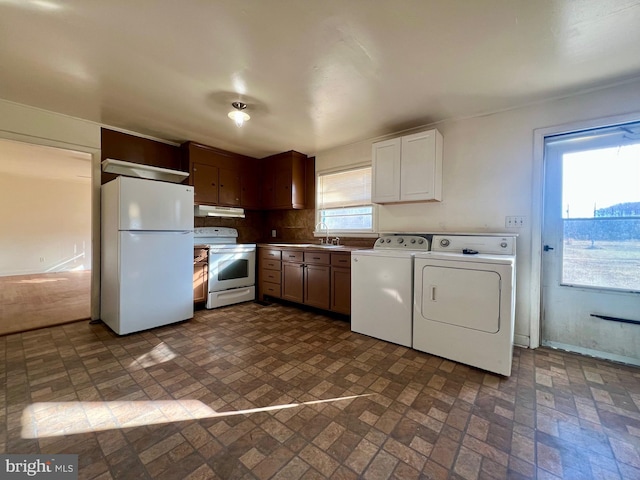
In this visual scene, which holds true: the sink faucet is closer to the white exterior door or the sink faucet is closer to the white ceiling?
the white ceiling

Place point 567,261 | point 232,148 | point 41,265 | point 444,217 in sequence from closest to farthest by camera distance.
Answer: point 567,261, point 444,217, point 232,148, point 41,265

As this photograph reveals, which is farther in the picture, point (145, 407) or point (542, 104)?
point (542, 104)

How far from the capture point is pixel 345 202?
12.9 ft

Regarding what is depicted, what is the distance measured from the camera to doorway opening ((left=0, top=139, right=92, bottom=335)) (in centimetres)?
435

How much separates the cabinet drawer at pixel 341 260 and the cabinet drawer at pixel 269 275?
3.35ft

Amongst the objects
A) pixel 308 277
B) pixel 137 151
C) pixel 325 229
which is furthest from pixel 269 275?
pixel 137 151

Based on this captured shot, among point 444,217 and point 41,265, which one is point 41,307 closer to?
point 41,265

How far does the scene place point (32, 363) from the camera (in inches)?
84.6

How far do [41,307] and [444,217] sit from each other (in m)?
5.35

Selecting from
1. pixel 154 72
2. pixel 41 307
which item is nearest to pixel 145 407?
pixel 154 72

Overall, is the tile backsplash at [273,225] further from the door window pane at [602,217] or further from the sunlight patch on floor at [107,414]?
the sunlight patch on floor at [107,414]

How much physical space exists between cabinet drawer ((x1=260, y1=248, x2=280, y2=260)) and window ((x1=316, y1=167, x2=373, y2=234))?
2.55 ft

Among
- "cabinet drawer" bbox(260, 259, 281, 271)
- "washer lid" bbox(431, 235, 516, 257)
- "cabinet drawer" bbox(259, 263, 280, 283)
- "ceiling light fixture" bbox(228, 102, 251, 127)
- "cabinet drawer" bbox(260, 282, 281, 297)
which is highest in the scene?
"ceiling light fixture" bbox(228, 102, 251, 127)

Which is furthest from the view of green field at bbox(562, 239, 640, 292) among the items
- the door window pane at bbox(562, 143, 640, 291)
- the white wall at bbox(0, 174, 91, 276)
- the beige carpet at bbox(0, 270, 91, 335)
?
the white wall at bbox(0, 174, 91, 276)
